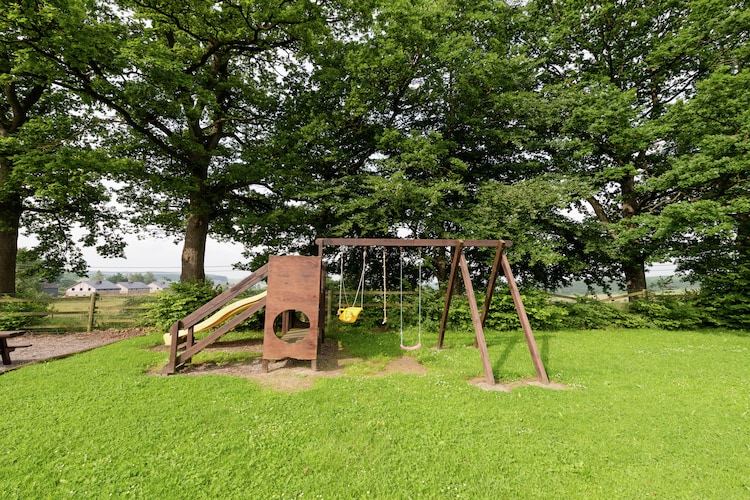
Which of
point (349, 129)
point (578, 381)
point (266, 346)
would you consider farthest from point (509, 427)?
point (349, 129)

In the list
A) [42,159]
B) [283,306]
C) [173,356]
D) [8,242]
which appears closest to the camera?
[173,356]

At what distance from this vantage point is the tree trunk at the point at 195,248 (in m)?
11.8

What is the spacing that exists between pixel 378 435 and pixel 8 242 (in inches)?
658

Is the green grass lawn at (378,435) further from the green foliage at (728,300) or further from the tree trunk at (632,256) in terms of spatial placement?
the tree trunk at (632,256)

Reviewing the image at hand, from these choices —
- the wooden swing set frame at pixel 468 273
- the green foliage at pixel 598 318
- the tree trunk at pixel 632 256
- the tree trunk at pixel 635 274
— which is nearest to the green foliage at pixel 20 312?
the wooden swing set frame at pixel 468 273

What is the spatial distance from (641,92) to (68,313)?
26714 mm

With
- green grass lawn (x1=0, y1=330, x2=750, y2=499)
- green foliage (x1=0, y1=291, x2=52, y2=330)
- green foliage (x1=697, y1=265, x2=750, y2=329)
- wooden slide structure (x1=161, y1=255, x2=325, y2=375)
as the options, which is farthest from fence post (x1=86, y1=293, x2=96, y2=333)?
green foliage (x1=697, y1=265, x2=750, y2=329)

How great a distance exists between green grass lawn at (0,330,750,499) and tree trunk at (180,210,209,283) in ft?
18.5

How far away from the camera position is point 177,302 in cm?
1045

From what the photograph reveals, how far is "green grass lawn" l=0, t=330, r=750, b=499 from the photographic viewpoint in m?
2.88

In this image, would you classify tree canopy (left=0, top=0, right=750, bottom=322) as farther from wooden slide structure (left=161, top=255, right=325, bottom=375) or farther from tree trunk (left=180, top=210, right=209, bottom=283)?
wooden slide structure (left=161, top=255, right=325, bottom=375)

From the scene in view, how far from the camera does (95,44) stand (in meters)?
8.74

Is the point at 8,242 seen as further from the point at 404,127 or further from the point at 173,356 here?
the point at 404,127

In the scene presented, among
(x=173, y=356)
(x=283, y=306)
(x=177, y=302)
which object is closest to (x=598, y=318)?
(x=283, y=306)
